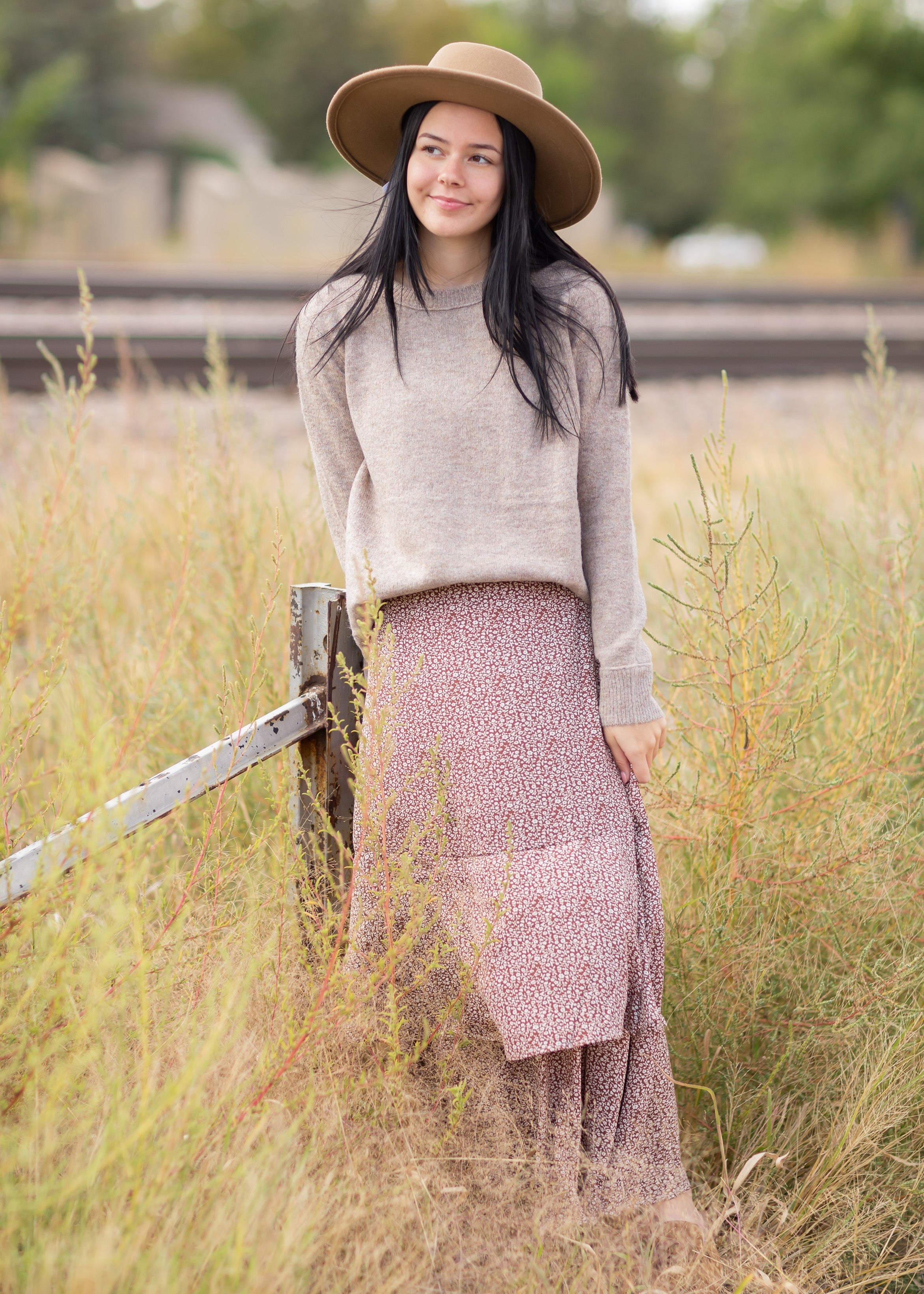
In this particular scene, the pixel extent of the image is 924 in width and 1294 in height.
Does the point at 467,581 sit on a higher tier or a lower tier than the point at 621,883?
higher

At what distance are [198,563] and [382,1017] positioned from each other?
1.65 m

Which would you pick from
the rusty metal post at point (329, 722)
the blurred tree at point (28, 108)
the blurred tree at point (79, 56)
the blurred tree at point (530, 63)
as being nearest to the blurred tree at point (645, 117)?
the blurred tree at point (530, 63)

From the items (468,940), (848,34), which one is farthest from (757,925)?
(848,34)

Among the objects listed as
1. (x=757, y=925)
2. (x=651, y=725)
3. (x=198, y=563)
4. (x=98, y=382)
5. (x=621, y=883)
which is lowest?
(x=757, y=925)

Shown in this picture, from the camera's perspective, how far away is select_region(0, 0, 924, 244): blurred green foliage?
26.1 metres

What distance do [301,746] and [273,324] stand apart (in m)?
9.34

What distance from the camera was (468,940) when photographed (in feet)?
6.17

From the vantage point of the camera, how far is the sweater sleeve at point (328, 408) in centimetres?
200

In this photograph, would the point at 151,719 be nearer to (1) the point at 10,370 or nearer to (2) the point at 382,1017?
(2) the point at 382,1017

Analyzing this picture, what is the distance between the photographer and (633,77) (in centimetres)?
3688

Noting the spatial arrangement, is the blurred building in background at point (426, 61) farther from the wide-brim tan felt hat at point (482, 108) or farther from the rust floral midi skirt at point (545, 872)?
the rust floral midi skirt at point (545, 872)

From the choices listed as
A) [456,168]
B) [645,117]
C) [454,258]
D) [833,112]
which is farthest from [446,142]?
[645,117]

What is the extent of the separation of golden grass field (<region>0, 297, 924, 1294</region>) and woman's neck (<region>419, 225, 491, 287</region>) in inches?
21.4

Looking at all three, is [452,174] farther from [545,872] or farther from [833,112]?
[833,112]
